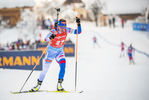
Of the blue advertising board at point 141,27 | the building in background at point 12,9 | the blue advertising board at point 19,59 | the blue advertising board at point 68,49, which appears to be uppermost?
the building in background at point 12,9

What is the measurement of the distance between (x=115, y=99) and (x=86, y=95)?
709 millimetres

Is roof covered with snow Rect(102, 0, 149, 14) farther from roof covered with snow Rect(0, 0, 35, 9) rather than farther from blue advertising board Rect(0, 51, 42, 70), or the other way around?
blue advertising board Rect(0, 51, 42, 70)

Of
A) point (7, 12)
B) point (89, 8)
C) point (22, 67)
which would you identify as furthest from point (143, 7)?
point (22, 67)

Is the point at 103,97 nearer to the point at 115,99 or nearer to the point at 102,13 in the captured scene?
the point at 115,99

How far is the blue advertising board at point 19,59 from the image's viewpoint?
30.1ft

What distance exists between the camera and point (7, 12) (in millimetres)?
27656

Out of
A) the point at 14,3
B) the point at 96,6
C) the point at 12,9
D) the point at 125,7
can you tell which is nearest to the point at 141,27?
the point at 96,6

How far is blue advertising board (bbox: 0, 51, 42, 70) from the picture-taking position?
30.1 feet

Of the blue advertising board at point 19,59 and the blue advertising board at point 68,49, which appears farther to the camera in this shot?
the blue advertising board at point 68,49

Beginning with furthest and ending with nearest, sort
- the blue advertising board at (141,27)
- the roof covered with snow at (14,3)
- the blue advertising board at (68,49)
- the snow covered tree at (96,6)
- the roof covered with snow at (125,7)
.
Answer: the roof covered with snow at (125,7) → the snow covered tree at (96,6) → the blue advertising board at (141,27) → the roof covered with snow at (14,3) → the blue advertising board at (68,49)

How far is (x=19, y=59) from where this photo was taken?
923 cm

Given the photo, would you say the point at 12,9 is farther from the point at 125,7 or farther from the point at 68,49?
the point at 125,7

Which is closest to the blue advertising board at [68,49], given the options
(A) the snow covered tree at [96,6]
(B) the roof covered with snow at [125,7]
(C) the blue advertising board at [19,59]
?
(C) the blue advertising board at [19,59]

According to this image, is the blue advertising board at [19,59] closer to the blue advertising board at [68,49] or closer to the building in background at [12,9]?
the blue advertising board at [68,49]
